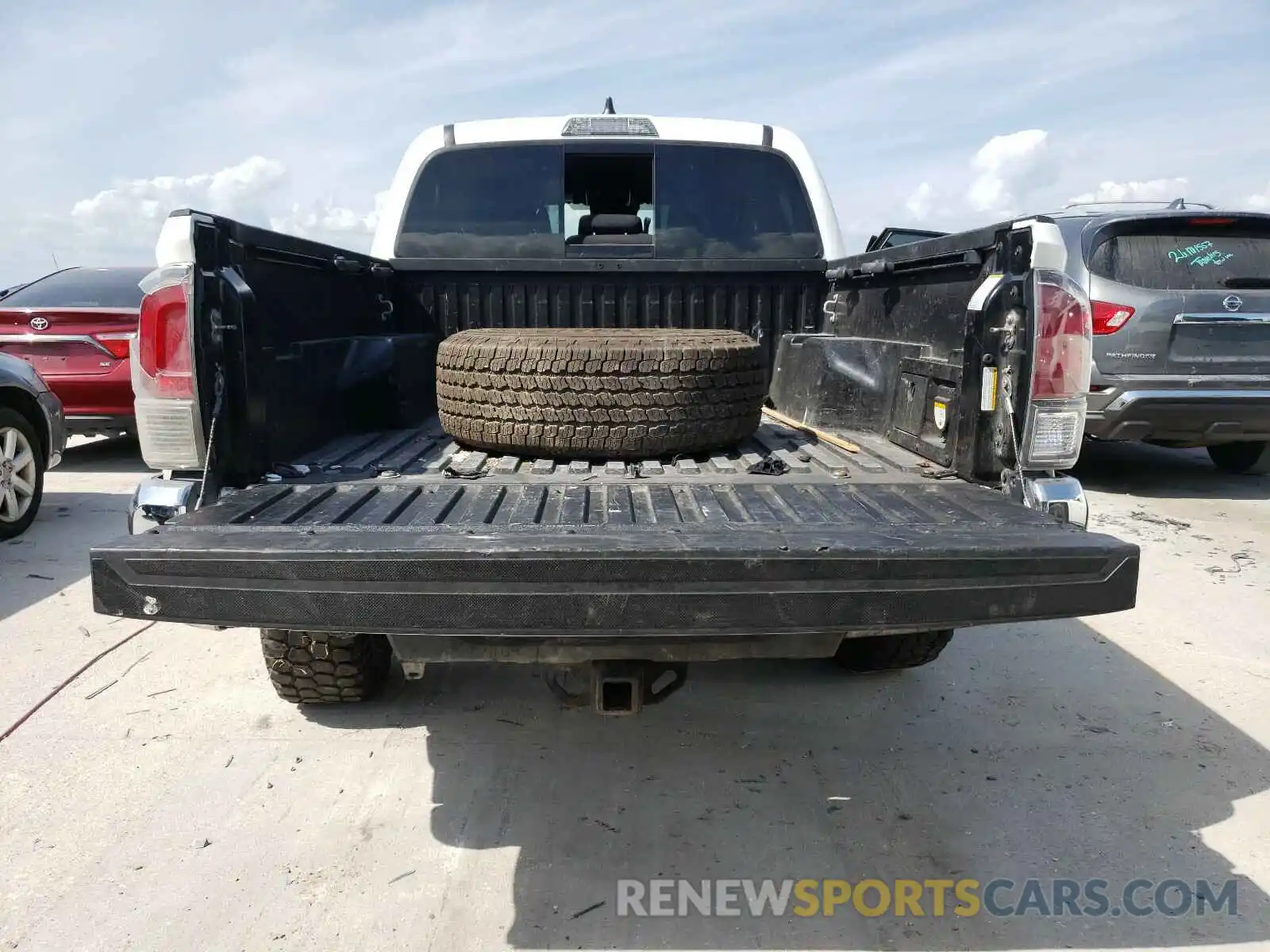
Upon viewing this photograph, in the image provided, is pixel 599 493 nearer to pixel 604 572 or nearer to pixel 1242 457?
pixel 604 572

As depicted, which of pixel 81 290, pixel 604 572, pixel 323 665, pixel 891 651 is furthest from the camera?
pixel 81 290

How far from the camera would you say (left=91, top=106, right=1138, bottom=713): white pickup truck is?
70.6 inches

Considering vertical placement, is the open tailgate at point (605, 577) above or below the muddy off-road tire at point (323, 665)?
above

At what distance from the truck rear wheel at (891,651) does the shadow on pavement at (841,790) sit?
3.4 inches

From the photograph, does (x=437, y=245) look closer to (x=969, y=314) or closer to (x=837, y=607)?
(x=969, y=314)

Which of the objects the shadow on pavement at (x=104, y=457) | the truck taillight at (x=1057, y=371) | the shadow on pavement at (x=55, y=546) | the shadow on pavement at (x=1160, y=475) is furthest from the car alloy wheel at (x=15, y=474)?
the shadow on pavement at (x=1160, y=475)

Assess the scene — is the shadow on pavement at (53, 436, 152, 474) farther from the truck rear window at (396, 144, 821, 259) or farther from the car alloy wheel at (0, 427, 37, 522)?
the truck rear window at (396, 144, 821, 259)

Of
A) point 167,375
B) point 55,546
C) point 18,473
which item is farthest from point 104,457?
point 167,375

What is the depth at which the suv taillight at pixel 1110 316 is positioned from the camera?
20.1 ft

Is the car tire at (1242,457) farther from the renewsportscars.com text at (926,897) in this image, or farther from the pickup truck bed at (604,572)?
the pickup truck bed at (604,572)

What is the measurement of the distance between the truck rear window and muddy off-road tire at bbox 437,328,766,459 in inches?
53.1

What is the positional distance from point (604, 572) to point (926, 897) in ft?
4.36

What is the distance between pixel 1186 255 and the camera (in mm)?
6305

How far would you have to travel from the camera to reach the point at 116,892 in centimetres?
221
